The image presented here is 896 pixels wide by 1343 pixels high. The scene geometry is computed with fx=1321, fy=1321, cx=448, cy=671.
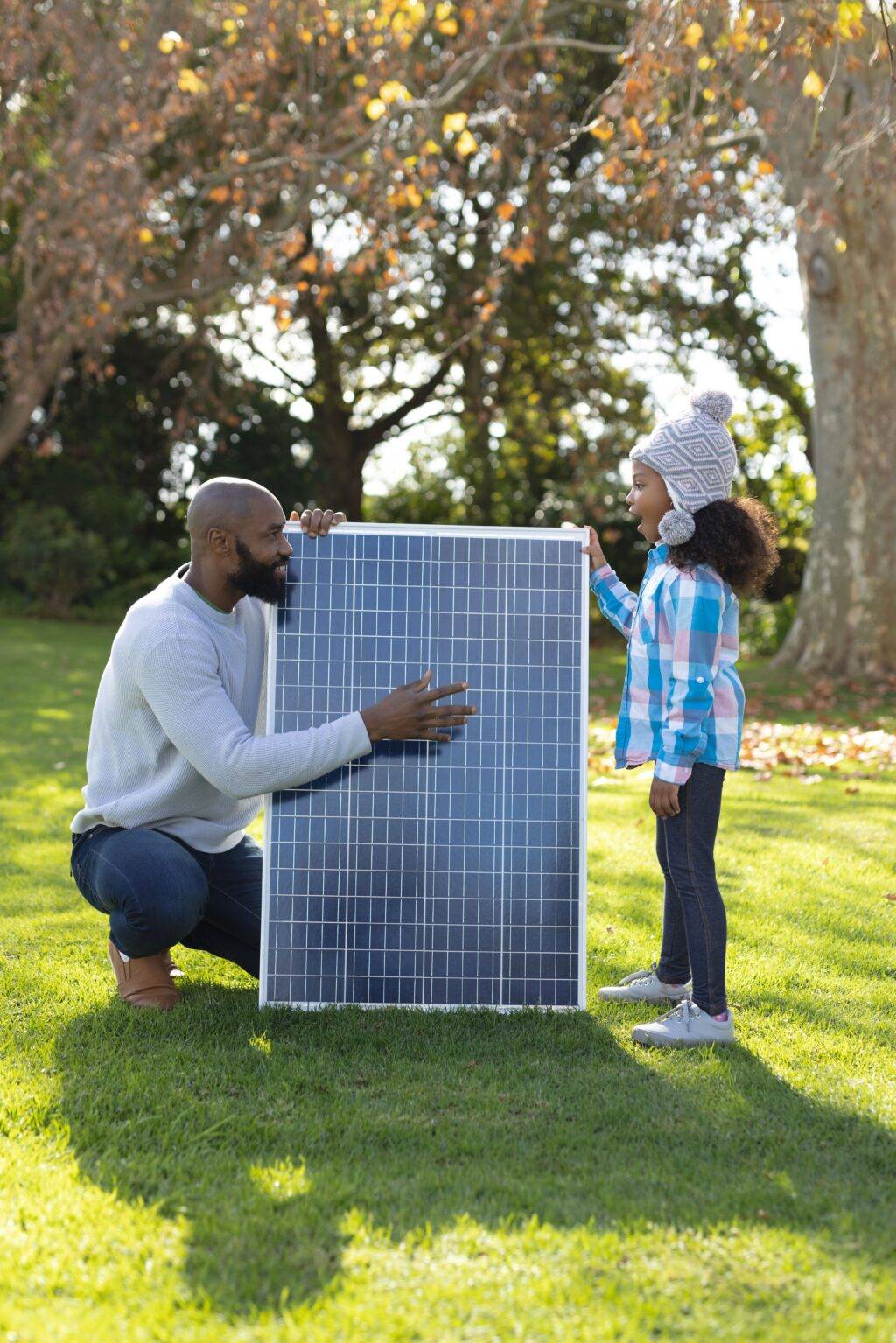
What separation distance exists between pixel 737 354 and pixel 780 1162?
20429 mm

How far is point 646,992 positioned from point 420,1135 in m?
1.32

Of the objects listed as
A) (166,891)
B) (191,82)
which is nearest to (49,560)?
(191,82)

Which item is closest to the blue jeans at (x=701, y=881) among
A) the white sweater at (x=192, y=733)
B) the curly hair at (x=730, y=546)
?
the curly hair at (x=730, y=546)

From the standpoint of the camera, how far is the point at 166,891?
4074 millimetres

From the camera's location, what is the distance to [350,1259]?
8.57 ft

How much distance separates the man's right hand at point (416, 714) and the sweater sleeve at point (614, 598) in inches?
25.1

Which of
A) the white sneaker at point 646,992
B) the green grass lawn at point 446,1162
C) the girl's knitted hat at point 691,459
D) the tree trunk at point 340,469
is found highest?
the tree trunk at point 340,469

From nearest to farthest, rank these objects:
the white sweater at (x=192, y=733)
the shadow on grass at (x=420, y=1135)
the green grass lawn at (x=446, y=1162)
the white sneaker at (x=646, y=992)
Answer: the green grass lawn at (x=446, y=1162), the shadow on grass at (x=420, y=1135), the white sweater at (x=192, y=733), the white sneaker at (x=646, y=992)

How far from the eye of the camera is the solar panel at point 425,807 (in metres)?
4.10

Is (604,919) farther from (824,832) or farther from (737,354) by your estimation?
(737,354)

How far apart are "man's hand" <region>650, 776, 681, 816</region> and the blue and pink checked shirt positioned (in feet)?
0.07

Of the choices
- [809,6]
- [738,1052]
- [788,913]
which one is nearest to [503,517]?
[809,6]

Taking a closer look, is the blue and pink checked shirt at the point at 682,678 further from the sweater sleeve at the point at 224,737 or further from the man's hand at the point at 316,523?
the man's hand at the point at 316,523

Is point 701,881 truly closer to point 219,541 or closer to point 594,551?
point 594,551
